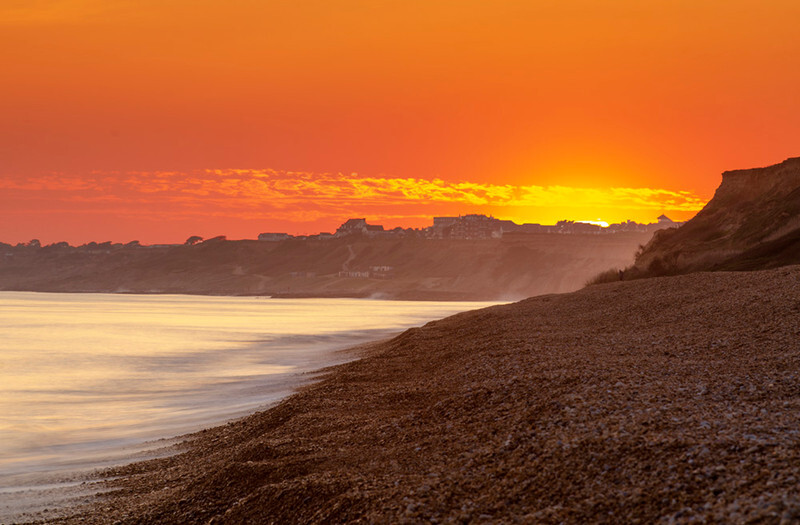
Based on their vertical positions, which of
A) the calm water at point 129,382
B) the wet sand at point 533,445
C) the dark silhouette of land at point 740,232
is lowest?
the calm water at point 129,382

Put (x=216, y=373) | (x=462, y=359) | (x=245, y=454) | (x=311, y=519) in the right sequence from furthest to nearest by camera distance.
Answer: (x=216, y=373) < (x=462, y=359) < (x=245, y=454) < (x=311, y=519)

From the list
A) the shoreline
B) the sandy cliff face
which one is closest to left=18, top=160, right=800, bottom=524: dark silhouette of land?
the shoreline

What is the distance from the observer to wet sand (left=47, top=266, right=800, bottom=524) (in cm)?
668

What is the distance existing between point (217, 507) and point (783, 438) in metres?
6.20

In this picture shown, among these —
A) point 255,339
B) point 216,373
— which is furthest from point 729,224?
point 216,373

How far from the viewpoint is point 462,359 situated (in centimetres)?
1844

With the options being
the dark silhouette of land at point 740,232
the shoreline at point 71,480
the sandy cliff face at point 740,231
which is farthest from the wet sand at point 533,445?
the sandy cliff face at point 740,231

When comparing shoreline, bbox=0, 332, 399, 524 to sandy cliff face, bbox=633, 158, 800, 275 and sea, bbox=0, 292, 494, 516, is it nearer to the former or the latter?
sea, bbox=0, 292, 494, 516

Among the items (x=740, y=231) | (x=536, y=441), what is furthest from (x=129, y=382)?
(x=740, y=231)

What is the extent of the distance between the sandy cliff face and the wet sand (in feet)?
67.1

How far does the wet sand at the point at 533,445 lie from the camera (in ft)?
21.9

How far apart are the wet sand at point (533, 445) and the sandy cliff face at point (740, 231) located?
2045cm

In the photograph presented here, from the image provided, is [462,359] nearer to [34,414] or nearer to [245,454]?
[245,454]

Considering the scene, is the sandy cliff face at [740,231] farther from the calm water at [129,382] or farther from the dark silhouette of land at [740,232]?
the calm water at [129,382]
